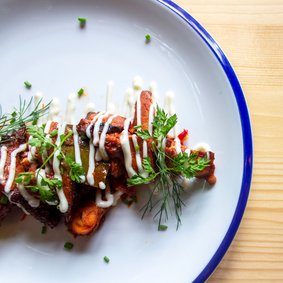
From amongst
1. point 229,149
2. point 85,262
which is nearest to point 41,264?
point 85,262

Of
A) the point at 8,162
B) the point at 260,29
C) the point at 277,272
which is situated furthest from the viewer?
the point at 260,29

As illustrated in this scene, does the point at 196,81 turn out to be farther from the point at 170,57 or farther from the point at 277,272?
the point at 277,272

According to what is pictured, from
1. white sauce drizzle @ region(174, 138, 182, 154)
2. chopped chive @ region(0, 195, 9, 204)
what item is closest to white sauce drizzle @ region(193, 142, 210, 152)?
white sauce drizzle @ region(174, 138, 182, 154)

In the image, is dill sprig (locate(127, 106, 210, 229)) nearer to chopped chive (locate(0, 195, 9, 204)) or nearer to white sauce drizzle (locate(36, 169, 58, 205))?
white sauce drizzle (locate(36, 169, 58, 205))

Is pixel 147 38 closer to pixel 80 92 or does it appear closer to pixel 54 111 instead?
pixel 80 92

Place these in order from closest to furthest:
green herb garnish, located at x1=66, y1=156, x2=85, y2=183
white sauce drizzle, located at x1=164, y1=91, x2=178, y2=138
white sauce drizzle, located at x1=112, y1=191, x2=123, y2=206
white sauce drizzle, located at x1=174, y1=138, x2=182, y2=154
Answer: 1. green herb garnish, located at x1=66, y1=156, x2=85, y2=183
2. white sauce drizzle, located at x1=174, y1=138, x2=182, y2=154
3. white sauce drizzle, located at x1=112, y1=191, x2=123, y2=206
4. white sauce drizzle, located at x1=164, y1=91, x2=178, y2=138
